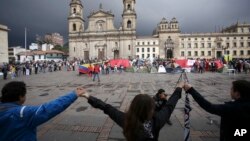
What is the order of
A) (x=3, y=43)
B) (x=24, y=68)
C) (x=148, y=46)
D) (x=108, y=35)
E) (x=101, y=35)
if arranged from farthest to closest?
(x=148, y=46) < (x=101, y=35) < (x=108, y=35) < (x=3, y=43) < (x=24, y=68)

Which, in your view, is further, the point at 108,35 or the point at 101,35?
the point at 101,35

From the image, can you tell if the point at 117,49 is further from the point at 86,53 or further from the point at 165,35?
the point at 165,35

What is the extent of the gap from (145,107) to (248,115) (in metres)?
1.36

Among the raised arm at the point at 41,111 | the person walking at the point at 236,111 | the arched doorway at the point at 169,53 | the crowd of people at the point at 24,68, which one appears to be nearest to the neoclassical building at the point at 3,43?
the crowd of people at the point at 24,68

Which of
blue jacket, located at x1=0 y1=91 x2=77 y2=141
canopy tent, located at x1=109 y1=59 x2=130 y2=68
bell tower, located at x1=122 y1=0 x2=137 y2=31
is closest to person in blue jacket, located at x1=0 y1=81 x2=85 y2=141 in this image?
blue jacket, located at x1=0 y1=91 x2=77 y2=141

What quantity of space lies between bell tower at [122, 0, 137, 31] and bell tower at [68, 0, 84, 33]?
46.1 ft

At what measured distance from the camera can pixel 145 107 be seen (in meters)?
2.00

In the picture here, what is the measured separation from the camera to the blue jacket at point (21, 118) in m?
2.03

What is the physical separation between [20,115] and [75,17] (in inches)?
2526

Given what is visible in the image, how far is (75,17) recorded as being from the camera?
62500 millimetres

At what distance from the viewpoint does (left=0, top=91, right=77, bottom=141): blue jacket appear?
203 centimetres

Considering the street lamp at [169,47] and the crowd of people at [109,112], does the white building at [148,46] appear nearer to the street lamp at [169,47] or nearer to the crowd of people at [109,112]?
the street lamp at [169,47]

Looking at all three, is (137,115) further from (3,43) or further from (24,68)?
(3,43)

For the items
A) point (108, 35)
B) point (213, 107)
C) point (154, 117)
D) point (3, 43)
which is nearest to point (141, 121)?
point (154, 117)
